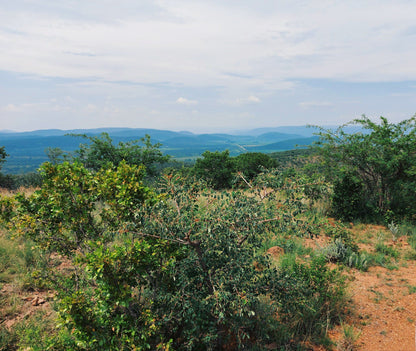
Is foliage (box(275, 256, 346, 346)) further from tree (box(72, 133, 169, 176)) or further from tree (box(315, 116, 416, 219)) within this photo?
tree (box(72, 133, 169, 176))

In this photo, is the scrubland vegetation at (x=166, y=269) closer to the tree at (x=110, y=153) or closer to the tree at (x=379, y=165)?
the tree at (x=379, y=165)

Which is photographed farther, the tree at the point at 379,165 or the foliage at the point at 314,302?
the tree at the point at 379,165

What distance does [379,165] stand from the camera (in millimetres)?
9305

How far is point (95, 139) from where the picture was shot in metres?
14.1

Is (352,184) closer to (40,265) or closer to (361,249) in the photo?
(361,249)

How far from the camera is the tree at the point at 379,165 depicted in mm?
9023

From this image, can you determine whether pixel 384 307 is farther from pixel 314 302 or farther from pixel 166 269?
pixel 166 269

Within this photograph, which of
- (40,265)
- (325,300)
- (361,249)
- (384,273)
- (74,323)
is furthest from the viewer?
(361,249)

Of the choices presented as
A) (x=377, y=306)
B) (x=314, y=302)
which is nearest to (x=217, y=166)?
(x=377, y=306)

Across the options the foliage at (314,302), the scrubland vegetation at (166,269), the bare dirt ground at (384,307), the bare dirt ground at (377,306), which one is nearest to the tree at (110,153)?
the scrubland vegetation at (166,269)

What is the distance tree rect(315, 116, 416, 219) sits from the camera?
902 cm

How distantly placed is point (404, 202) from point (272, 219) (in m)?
9.17

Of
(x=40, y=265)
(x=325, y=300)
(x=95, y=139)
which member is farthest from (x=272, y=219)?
(x=95, y=139)

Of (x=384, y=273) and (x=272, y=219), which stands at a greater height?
(x=272, y=219)
